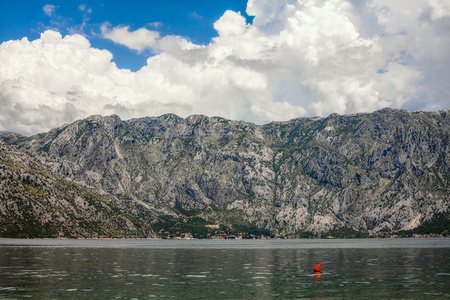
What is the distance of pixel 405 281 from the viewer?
204ft

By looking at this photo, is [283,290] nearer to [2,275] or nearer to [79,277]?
[79,277]

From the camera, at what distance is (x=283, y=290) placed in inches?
2133

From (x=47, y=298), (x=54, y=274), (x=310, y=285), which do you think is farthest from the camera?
(x=54, y=274)

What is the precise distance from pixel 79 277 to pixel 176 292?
24809mm

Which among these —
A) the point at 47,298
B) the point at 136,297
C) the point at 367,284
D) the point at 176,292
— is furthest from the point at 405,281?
the point at 47,298

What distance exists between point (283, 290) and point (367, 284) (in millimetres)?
14820

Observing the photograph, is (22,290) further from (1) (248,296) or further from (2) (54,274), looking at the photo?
(1) (248,296)

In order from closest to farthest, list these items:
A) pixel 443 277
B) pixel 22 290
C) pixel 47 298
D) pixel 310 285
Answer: pixel 47 298 < pixel 22 290 < pixel 310 285 < pixel 443 277

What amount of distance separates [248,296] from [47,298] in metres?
24.5

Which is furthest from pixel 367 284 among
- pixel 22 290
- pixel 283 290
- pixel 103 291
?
pixel 22 290

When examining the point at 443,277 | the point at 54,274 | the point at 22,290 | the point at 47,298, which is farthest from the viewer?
the point at 54,274

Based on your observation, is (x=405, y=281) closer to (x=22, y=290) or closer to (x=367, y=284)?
(x=367, y=284)

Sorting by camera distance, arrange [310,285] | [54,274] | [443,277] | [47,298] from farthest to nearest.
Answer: [54,274]
[443,277]
[310,285]
[47,298]

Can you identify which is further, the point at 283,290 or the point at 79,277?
the point at 79,277
